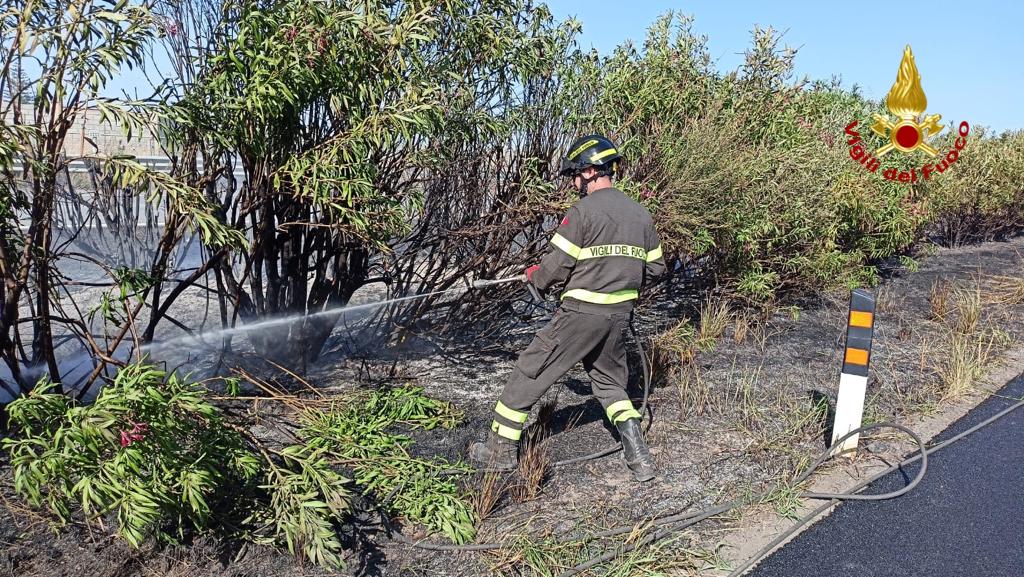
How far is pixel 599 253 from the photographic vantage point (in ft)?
12.5

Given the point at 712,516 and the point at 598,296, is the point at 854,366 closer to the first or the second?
the point at 712,516

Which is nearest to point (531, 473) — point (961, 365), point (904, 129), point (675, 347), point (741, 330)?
point (675, 347)

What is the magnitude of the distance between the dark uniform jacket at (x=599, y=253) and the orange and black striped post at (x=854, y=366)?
1246 millimetres

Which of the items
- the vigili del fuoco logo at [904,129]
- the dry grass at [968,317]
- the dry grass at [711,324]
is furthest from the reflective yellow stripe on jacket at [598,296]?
the vigili del fuoco logo at [904,129]

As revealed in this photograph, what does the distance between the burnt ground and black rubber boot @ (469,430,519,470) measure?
120 mm

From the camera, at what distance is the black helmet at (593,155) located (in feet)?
12.7

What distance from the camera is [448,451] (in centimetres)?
408

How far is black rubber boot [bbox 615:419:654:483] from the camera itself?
12.6 ft

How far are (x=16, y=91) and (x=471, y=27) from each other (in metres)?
2.38

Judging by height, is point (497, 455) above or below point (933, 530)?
above

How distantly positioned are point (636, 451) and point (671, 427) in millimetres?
734

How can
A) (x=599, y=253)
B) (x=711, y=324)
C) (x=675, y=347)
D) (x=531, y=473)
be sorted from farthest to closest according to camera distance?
(x=711, y=324) → (x=675, y=347) → (x=599, y=253) → (x=531, y=473)

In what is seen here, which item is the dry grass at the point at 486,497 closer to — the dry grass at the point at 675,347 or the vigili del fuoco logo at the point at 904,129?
the dry grass at the point at 675,347

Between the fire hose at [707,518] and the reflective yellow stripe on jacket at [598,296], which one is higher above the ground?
the reflective yellow stripe on jacket at [598,296]
